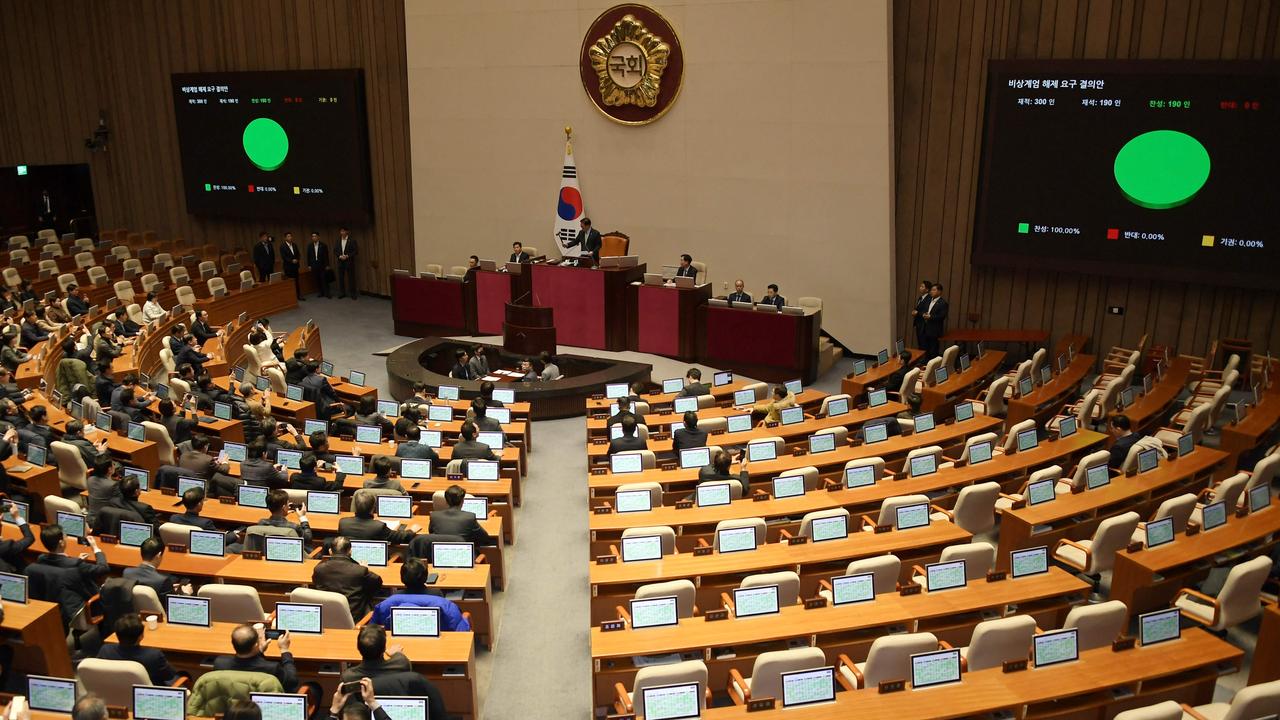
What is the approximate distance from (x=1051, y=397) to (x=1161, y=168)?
3.93 m

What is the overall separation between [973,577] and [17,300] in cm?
1512

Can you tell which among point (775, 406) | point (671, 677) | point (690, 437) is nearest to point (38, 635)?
point (671, 677)

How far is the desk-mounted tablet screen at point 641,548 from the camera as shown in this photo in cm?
716

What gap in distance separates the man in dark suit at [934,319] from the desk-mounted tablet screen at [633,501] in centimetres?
790

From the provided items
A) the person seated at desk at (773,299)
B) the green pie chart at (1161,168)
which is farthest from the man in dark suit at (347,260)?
the green pie chart at (1161,168)

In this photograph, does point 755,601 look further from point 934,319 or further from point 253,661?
point 934,319

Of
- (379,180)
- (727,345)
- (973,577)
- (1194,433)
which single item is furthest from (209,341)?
(1194,433)

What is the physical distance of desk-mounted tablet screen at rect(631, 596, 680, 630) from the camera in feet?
20.4

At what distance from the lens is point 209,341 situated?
46.5 feet

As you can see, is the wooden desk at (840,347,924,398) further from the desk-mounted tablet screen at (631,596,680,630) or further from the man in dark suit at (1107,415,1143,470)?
the desk-mounted tablet screen at (631,596,680,630)

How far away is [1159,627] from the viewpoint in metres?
5.96

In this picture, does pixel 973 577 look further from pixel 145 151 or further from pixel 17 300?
pixel 145 151

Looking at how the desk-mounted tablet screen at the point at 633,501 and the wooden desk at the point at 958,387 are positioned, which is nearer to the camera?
the desk-mounted tablet screen at the point at 633,501

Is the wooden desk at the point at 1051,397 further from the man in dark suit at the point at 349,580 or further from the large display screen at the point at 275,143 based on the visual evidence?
the large display screen at the point at 275,143
